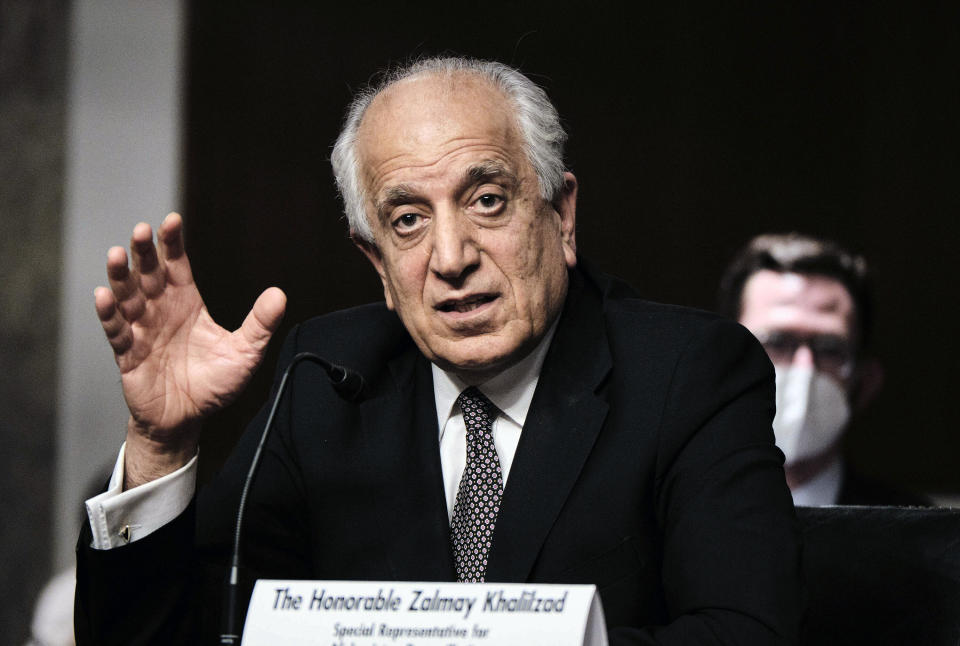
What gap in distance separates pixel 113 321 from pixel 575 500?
26.8 inches

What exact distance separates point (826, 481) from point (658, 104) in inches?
71.8

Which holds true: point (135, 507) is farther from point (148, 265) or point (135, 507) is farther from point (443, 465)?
point (443, 465)

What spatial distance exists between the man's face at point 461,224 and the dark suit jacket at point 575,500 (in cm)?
12

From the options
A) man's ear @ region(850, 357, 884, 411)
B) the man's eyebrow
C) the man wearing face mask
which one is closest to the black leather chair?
the man's eyebrow

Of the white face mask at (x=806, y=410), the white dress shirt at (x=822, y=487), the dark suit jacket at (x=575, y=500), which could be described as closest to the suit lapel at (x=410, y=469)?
the dark suit jacket at (x=575, y=500)

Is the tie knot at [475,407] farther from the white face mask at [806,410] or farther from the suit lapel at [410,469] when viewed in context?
the white face mask at [806,410]

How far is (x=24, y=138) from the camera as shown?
4.09 m

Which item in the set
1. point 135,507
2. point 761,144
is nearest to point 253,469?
point 135,507

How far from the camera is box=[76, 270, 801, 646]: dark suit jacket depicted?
1420 mm

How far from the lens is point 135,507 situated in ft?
5.26

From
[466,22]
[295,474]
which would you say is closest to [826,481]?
[295,474]

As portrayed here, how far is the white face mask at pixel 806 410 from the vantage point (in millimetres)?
3209

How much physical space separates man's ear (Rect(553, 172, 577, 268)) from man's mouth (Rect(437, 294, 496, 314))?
191 millimetres

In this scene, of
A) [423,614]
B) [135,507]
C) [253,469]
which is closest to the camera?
[423,614]
